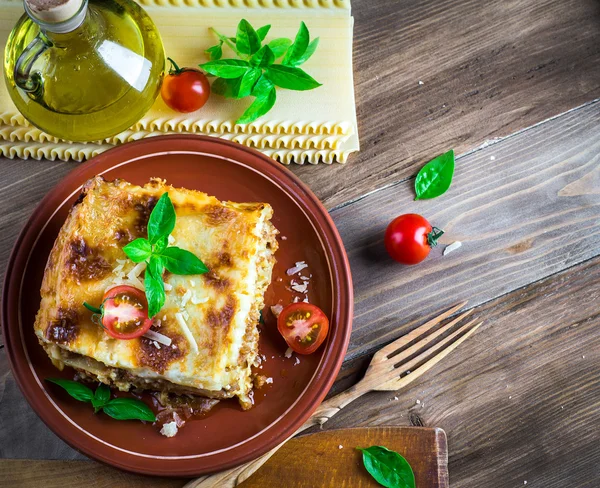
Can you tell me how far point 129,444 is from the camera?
3.09m

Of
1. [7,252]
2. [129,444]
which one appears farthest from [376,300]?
[7,252]

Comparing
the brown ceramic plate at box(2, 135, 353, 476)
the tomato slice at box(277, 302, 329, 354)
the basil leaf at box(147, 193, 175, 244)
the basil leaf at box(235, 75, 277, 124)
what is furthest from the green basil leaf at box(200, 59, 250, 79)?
the tomato slice at box(277, 302, 329, 354)

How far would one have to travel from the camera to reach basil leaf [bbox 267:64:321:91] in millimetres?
3266

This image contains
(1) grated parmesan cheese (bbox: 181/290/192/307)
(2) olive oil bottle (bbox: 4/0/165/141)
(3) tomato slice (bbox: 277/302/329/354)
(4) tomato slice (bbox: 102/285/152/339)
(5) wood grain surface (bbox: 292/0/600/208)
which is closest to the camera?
(4) tomato slice (bbox: 102/285/152/339)

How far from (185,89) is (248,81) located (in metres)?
0.33

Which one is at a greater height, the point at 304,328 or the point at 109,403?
the point at 304,328

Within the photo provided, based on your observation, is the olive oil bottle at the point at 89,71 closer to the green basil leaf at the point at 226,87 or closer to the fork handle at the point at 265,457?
the green basil leaf at the point at 226,87

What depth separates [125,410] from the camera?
303cm

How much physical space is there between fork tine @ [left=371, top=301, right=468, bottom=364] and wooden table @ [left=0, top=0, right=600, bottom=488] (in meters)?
0.06

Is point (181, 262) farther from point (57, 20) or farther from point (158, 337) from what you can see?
point (57, 20)

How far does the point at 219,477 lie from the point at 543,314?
1947 mm

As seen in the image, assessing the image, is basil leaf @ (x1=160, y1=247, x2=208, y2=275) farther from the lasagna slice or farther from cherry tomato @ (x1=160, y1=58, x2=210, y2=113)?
cherry tomato @ (x1=160, y1=58, x2=210, y2=113)

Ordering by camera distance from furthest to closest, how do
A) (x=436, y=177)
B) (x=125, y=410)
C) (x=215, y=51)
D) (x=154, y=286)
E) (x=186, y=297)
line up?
1. (x=436, y=177)
2. (x=215, y=51)
3. (x=125, y=410)
4. (x=186, y=297)
5. (x=154, y=286)

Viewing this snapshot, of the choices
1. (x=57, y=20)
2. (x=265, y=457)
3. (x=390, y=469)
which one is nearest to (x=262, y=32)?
(x=57, y=20)
